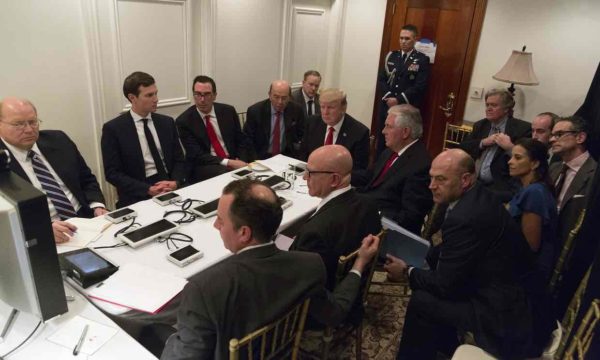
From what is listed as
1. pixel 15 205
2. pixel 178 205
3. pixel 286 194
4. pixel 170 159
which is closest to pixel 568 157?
pixel 286 194

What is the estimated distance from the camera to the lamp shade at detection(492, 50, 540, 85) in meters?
4.10

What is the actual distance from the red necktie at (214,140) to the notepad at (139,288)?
6.57 feet

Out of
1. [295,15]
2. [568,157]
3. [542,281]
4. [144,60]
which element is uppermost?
[295,15]

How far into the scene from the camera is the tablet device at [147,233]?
1.95 metres

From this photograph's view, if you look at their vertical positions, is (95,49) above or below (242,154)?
above

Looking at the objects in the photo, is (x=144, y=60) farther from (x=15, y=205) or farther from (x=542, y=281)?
(x=542, y=281)

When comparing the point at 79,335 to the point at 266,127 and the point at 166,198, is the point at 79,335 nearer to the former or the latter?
the point at 166,198

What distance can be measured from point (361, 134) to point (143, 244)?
1.99m

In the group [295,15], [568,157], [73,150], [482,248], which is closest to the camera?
[482,248]

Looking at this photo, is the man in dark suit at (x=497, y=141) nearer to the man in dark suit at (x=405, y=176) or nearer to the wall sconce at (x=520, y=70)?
the wall sconce at (x=520, y=70)

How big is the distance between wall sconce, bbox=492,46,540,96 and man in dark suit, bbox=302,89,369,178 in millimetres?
1781

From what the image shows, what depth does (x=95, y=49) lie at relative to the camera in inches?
127

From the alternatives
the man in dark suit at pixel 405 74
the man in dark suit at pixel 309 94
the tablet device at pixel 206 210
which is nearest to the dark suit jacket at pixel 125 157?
the tablet device at pixel 206 210

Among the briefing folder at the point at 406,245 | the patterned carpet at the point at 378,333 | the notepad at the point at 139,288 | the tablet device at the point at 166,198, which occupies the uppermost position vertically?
the tablet device at the point at 166,198
